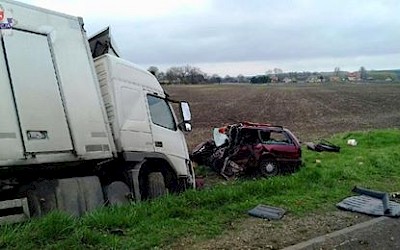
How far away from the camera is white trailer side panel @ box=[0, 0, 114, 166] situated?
7.55m

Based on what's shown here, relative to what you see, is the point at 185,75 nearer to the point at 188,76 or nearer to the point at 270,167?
the point at 188,76

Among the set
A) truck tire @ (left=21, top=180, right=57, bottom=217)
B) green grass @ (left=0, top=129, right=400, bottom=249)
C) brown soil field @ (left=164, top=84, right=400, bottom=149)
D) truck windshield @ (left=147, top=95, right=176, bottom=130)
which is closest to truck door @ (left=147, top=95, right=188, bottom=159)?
truck windshield @ (left=147, top=95, right=176, bottom=130)

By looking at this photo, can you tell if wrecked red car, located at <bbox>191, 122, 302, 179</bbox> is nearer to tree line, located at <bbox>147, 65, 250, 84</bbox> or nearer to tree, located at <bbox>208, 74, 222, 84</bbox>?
tree line, located at <bbox>147, 65, 250, 84</bbox>

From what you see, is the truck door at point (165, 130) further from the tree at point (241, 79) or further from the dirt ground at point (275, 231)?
the tree at point (241, 79)

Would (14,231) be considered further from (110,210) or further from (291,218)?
(291,218)

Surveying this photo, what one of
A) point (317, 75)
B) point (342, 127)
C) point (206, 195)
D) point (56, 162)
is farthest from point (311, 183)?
point (317, 75)

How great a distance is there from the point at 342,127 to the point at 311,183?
58.9 feet

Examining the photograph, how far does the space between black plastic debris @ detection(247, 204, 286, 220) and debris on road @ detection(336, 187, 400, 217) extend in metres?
1.14

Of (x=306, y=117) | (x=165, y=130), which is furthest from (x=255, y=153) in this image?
→ (x=306, y=117)

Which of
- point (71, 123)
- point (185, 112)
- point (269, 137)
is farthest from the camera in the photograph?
point (269, 137)

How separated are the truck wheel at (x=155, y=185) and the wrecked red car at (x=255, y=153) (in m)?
4.59

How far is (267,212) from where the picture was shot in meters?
7.73

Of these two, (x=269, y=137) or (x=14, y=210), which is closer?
(x=14, y=210)

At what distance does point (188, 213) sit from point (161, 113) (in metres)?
3.28
